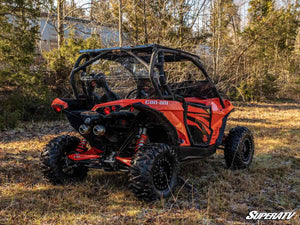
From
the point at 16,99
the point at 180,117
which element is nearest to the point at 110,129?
the point at 180,117

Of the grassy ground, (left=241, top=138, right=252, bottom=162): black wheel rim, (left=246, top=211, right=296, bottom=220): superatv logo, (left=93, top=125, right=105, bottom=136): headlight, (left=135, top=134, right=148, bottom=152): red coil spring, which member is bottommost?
(left=246, top=211, right=296, bottom=220): superatv logo

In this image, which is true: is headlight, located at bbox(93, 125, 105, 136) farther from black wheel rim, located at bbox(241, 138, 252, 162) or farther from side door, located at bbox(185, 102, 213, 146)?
black wheel rim, located at bbox(241, 138, 252, 162)

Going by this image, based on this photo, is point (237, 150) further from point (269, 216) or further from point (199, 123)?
point (269, 216)

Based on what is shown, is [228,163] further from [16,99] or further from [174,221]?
[16,99]

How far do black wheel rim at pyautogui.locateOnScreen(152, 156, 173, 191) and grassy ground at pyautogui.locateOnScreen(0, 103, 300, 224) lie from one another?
0.20 meters

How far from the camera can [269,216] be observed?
347cm

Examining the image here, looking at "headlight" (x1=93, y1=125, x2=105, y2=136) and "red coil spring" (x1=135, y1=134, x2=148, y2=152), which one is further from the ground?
"headlight" (x1=93, y1=125, x2=105, y2=136)

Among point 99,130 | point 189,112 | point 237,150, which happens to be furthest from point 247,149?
point 99,130

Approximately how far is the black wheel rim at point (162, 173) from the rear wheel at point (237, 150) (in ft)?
5.78

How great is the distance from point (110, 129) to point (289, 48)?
2378 centimetres

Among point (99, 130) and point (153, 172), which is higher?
point (99, 130)

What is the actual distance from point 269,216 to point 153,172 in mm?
1390

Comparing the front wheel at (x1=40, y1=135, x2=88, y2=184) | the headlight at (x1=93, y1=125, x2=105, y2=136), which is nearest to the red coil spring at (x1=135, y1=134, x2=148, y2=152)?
the headlight at (x1=93, y1=125, x2=105, y2=136)

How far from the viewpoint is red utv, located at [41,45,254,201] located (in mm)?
3619
